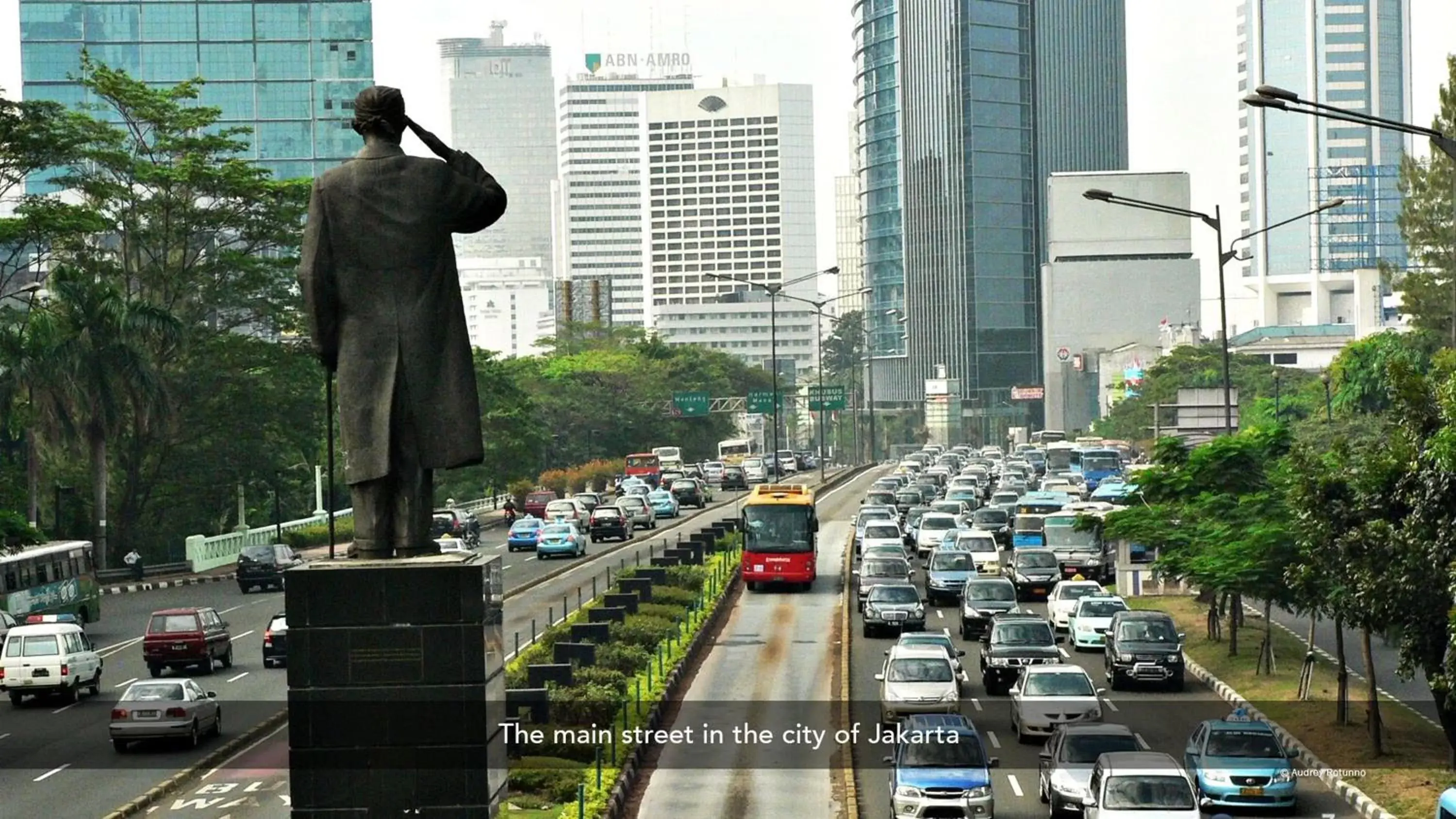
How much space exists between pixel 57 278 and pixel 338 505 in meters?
30.6

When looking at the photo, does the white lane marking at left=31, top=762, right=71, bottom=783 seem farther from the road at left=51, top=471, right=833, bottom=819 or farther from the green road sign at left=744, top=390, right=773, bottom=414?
the green road sign at left=744, top=390, right=773, bottom=414

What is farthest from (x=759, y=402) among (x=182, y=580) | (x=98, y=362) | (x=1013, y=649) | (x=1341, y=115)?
(x=1341, y=115)

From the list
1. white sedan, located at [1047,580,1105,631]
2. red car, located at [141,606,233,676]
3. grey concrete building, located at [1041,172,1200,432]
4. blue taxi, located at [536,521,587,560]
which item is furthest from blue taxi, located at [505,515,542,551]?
grey concrete building, located at [1041,172,1200,432]

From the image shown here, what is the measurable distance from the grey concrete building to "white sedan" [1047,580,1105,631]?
474 feet

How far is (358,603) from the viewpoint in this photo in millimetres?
15258

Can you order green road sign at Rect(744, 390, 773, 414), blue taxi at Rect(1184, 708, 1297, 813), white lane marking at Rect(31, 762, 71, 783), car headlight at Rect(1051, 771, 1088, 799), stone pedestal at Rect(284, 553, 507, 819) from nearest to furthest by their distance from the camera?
stone pedestal at Rect(284, 553, 507, 819), car headlight at Rect(1051, 771, 1088, 799), blue taxi at Rect(1184, 708, 1297, 813), white lane marking at Rect(31, 762, 71, 783), green road sign at Rect(744, 390, 773, 414)

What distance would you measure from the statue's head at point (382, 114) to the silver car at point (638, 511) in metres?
65.9

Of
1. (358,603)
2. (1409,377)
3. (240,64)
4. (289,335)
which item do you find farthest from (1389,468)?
(240,64)

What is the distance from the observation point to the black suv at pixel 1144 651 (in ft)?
127

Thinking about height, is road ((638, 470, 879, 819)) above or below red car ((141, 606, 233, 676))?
below

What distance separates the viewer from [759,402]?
132 m

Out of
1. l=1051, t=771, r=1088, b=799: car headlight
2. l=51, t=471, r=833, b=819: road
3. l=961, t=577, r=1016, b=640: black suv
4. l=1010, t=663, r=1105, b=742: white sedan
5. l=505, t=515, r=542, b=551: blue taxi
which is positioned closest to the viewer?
l=1051, t=771, r=1088, b=799: car headlight

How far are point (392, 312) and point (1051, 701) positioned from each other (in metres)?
19.6

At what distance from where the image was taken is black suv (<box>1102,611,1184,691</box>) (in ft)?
127
